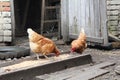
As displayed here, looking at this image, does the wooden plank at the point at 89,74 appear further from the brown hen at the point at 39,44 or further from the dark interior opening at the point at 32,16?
the dark interior opening at the point at 32,16

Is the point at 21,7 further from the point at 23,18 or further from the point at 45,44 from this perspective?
the point at 45,44

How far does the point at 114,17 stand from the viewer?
358 inches

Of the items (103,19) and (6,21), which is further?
(6,21)

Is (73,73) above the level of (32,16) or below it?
below

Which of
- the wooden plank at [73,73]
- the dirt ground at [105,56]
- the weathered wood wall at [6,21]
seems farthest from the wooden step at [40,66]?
the weathered wood wall at [6,21]

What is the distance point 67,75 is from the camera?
5742 mm

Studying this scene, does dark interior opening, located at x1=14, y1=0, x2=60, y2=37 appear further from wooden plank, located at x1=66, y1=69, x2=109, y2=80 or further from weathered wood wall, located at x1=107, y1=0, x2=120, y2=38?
wooden plank, located at x1=66, y1=69, x2=109, y2=80

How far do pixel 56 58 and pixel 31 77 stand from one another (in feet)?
3.22

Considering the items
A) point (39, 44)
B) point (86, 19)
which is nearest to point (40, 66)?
point (39, 44)

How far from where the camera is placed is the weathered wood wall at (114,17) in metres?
9.08

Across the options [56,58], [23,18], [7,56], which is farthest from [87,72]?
[23,18]

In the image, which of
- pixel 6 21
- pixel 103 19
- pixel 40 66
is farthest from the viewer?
pixel 6 21

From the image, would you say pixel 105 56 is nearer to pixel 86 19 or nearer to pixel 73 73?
pixel 86 19

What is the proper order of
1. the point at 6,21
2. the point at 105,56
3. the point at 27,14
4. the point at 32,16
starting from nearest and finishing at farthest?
1. the point at 105,56
2. the point at 6,21
3. the point at 27,14
4. the point at 32,16
